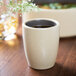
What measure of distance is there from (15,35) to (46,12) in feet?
1.86

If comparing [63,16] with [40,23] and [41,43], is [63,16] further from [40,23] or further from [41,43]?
[41,43]

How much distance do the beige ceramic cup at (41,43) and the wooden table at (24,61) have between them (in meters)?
0.08

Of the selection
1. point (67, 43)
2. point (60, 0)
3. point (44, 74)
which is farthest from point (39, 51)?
point (60, 0)

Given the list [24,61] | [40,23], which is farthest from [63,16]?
[24,61]

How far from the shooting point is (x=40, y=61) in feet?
5.60

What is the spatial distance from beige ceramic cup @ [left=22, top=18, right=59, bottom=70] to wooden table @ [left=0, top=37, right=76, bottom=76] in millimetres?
80

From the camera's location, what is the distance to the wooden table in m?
1.71

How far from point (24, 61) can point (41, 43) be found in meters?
0.39

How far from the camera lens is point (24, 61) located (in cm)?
191

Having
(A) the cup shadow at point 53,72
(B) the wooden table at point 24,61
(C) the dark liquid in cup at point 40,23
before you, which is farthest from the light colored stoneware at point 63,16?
(A) the cup shadow at point 53,72

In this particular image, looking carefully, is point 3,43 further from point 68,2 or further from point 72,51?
point 68,2

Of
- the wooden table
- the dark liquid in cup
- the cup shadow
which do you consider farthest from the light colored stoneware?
the cup shadow

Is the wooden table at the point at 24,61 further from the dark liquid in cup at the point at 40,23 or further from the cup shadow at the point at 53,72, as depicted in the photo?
the dark liquid in cup at the point at 40,23

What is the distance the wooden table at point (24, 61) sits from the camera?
171 centimetres
